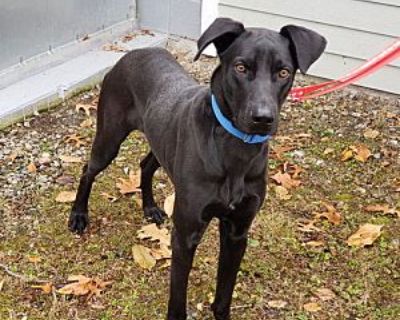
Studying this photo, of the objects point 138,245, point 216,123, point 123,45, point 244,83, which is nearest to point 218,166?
point 216,123

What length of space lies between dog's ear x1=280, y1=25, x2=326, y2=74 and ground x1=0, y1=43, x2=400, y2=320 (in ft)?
5.22

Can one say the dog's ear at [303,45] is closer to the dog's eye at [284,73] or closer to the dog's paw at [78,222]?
the dog's eye at [284,73]

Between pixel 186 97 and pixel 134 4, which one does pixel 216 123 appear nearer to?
pixel 186 97

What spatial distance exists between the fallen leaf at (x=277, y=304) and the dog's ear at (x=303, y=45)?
157 centimetres

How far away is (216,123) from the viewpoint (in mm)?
3094

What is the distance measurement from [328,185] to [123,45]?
2.74m

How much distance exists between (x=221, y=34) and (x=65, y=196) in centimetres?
222

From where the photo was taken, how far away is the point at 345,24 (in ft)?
20.8

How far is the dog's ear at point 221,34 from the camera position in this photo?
2.87 meters

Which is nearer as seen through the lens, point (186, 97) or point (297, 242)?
point (186, 97)

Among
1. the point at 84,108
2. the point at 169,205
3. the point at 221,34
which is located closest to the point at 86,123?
the point at 84,108

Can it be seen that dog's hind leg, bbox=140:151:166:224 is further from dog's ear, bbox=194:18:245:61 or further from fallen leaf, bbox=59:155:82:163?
dog's ear, bbox=194:18:245:61

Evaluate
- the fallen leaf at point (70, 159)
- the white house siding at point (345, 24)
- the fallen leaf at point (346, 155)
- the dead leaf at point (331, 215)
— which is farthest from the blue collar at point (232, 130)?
the white house siding at point (345, 24)

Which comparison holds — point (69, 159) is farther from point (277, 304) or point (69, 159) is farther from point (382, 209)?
point (382, 209)
